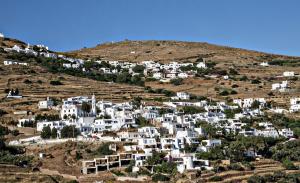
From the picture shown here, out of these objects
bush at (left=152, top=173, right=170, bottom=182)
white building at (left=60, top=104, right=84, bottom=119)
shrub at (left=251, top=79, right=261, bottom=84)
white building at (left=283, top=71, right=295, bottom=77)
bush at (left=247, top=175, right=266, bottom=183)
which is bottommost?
bush at (left=247, top=175, right=266, bottom=183)

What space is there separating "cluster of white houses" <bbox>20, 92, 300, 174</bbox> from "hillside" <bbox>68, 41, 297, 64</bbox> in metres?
59.1

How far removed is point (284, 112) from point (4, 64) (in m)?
45.6

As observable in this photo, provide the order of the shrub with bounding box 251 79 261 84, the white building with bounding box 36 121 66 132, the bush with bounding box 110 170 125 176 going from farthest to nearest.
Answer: the shrub with bounding box 251 79 261 84
the white building with bounding box 36 121 66 132
the bush with bounding box 110 170 125 176

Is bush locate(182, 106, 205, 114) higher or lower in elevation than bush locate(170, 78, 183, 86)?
lower

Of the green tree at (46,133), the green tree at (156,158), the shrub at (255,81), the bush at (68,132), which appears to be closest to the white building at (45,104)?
the bush at (68,132)

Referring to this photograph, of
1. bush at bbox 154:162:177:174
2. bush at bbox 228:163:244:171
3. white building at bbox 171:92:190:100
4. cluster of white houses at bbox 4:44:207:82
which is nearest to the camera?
bush at bbox 154:162:177:174

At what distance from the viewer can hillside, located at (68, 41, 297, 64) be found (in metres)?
148

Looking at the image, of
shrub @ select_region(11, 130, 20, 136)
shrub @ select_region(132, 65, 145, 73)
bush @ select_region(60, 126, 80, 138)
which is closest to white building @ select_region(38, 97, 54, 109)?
shrub @ select_region(11, 130, 20, 136)

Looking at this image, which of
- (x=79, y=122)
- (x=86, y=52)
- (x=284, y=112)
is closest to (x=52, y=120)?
(x=79, y=122)

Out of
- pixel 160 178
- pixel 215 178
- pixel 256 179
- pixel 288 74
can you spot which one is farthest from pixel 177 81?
pixel 160 178

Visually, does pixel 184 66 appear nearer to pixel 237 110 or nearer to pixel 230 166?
pixel 237 110

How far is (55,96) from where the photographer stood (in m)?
89.0

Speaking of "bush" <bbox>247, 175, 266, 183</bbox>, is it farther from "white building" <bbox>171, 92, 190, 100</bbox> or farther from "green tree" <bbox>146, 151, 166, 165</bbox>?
"white building" <bbox>171, 92, 190, 100</bbox>

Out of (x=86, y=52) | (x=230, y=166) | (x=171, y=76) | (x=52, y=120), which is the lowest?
(x=230, y=166)
